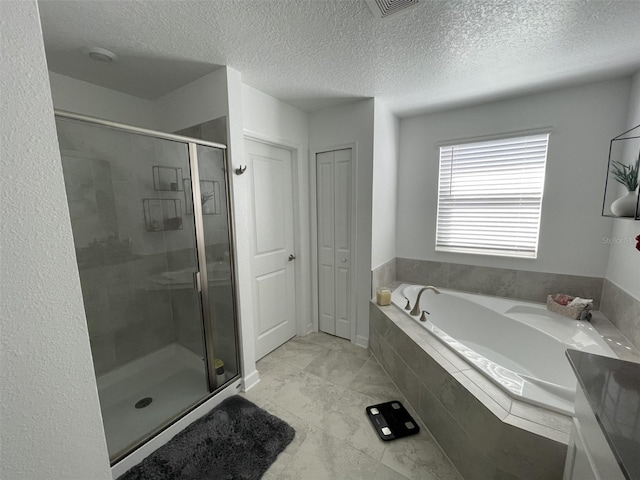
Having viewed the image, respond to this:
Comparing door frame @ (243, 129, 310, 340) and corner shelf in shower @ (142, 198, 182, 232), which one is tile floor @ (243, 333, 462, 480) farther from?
corner shelf in shower @ (142, 198, 182, 232)

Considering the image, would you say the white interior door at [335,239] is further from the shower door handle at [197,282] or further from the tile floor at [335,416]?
the shower door handle at [197,282]

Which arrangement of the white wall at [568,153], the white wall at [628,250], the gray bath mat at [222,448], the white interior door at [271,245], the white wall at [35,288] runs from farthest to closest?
the white interior door at [271,245] → the white wall at [568,153] → the white wall at [628,250] → the gray bath mat at [222,448] → the white wall at [35,288]

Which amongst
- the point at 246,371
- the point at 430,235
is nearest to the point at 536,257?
the point at 430,235

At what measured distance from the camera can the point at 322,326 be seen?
293 cm

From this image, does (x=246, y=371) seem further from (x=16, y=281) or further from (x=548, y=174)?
Result: (x=548, y=174)

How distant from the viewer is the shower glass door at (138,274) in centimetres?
165

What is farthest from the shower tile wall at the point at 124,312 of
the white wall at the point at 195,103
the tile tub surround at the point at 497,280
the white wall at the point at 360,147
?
the tile tub surround at the point at 497,280

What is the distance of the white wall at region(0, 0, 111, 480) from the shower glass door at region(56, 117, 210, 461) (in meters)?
0.99

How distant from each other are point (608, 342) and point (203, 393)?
2.78 m

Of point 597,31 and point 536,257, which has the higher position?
point 597,31

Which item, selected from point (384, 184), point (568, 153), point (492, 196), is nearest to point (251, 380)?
point (384, 184)

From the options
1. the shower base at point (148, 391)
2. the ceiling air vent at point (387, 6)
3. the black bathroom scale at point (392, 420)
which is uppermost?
the ceiling air vent at point (387, 6)

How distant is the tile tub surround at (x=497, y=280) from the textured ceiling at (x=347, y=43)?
1.58 metres

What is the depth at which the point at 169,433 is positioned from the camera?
1.62 m
